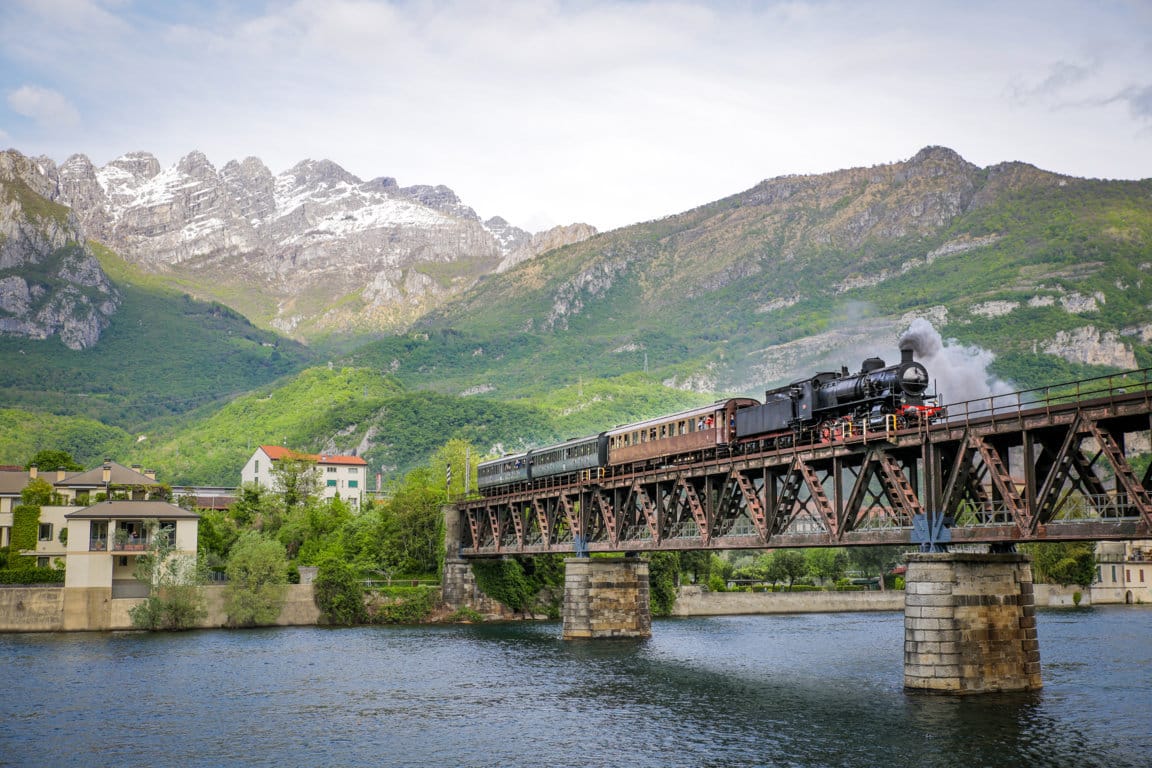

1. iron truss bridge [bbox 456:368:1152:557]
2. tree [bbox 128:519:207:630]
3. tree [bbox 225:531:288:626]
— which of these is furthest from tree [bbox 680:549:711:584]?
tree [bbox 128:519:207:630]

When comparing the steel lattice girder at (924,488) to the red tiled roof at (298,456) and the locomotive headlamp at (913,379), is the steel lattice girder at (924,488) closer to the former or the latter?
the locomotive headlamp at (913,379)

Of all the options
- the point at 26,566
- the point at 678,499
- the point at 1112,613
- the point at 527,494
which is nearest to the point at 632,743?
the point at 678,499

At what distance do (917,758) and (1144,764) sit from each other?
7379mm

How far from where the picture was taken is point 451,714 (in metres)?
49.8

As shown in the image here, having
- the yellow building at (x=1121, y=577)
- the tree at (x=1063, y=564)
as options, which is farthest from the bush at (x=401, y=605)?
the yellow building at (x=1121, y=577)

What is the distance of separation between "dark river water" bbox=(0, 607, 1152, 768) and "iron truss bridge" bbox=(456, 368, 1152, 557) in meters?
7.38

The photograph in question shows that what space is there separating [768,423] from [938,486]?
1595 cm

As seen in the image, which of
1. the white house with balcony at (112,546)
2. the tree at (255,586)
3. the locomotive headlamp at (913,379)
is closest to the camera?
the locomotive headlamp at (913,379)

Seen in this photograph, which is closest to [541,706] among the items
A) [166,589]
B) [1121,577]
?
[166,589]

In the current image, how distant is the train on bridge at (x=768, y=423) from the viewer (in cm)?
5081

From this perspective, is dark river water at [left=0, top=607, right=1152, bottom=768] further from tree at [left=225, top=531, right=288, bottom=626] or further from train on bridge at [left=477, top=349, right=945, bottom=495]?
train on bridge at [left=477, top=349, right=945, bottom=495]

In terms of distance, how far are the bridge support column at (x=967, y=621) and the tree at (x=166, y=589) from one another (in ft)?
202

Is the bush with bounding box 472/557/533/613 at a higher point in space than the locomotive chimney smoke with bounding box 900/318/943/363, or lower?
lower

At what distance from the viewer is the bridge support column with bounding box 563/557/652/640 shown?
7625 centimetres
